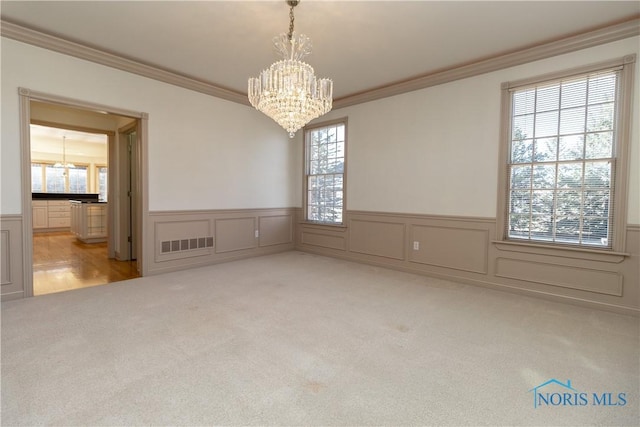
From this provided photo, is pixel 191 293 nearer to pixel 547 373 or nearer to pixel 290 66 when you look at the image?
pixel 290 66

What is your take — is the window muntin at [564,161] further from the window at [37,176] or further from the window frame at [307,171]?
the window at [37,176]

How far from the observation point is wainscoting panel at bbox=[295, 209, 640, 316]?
3.02 metres

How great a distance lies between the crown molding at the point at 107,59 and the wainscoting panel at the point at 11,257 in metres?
1.84

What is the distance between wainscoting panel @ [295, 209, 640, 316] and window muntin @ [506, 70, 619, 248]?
0.63 ft

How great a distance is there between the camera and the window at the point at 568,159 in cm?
302

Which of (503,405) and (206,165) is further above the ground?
(206,165)

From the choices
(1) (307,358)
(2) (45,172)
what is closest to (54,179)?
(2) (45,172)

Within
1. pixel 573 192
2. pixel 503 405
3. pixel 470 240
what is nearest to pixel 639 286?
pixel 573 192

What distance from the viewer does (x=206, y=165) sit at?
4.75 m

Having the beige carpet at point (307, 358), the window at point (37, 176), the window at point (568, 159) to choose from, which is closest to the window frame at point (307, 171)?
the beige carpet at point (307, 358)

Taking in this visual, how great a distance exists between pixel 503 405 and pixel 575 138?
116 inches

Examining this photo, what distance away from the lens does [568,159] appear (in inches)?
128

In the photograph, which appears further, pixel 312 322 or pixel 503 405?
pixel 312 322

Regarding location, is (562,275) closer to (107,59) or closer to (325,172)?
(325,172)
